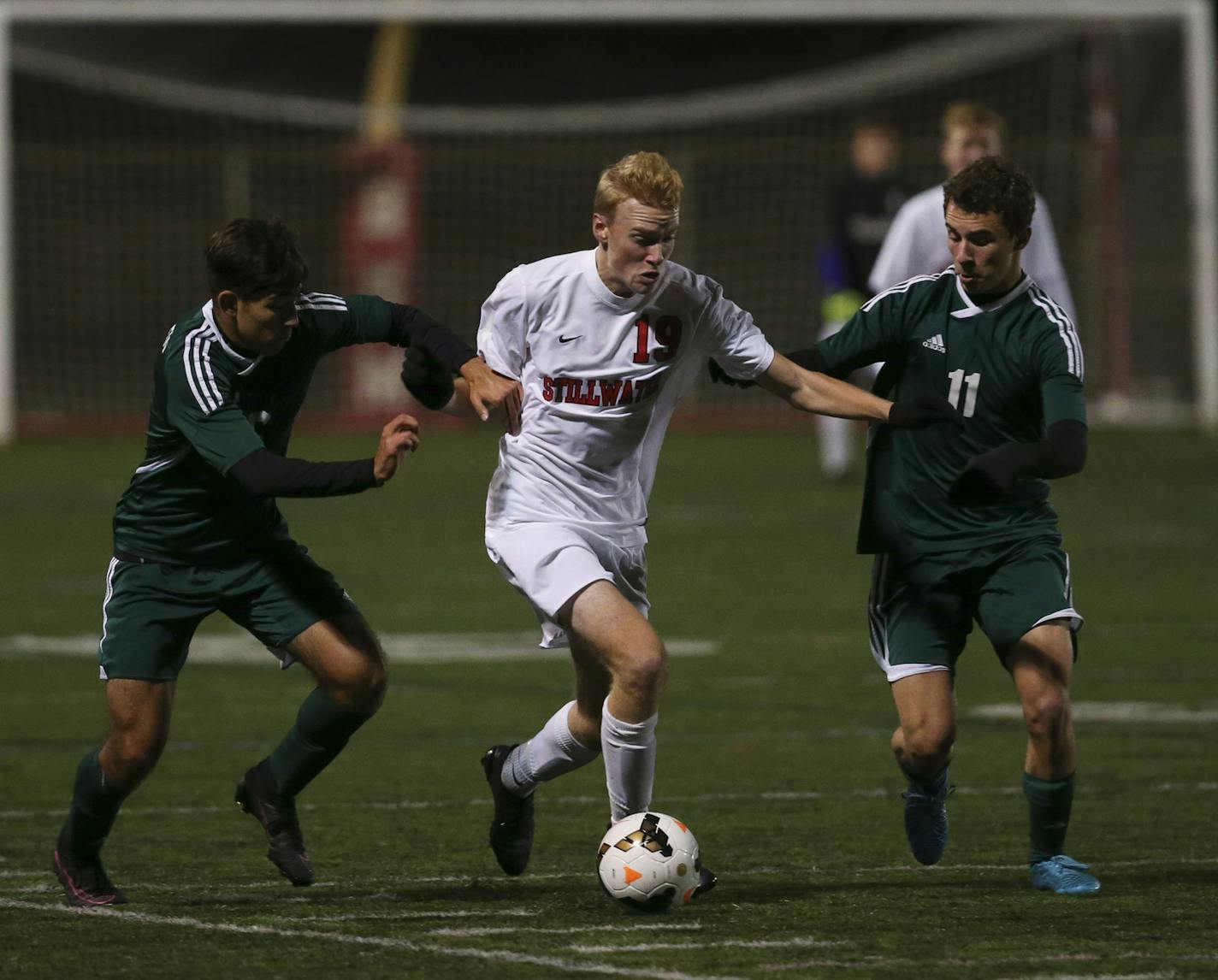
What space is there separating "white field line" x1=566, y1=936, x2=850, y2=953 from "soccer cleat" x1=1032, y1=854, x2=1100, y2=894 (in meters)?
0.82

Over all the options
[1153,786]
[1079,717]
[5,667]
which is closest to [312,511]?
[5,667]

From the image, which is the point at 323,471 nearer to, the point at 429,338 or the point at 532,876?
the point at 429,338

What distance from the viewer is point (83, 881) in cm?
562

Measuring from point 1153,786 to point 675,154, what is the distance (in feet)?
→ 65.2

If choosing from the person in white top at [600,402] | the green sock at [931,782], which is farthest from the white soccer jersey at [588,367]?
the green sock at [931,782]

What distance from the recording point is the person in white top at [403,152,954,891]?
5723 millimetres

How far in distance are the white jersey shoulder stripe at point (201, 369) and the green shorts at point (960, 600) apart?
6.08 ft

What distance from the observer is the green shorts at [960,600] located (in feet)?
18.8

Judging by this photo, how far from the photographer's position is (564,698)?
917 cm

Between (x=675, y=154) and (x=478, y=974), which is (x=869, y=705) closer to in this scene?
(x=478, y=974)

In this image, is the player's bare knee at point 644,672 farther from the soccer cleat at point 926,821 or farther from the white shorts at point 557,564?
the soccer cleat at point 926,821

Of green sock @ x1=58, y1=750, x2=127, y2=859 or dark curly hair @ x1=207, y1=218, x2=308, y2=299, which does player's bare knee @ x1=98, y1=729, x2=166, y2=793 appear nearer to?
green sock @ x1=58, y1=750, x2=127, y2=859

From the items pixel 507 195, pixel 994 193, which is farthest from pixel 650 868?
pixel 507 195

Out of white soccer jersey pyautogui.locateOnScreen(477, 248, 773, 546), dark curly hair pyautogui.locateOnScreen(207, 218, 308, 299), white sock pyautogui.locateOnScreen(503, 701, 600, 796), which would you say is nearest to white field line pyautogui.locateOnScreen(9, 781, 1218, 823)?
white sock pyautogui.locateOnScreen(503, 701, 600, 796)
